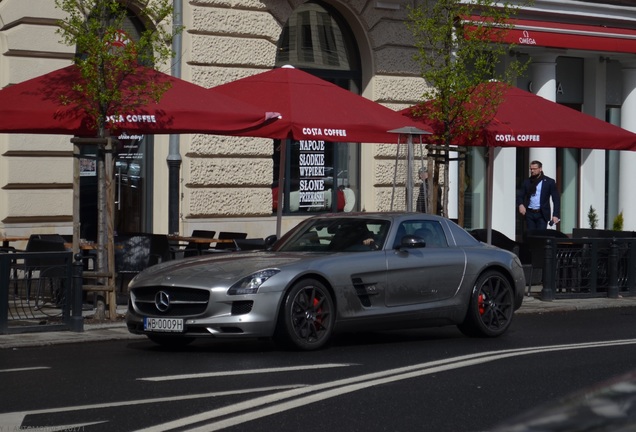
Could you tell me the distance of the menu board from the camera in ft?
73.3

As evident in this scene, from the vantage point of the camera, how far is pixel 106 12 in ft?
45.1

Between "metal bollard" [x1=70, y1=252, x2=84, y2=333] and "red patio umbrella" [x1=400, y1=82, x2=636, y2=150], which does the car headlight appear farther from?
"red patio umbrella" [x1=400, y1=82, x2=636, y2=150]

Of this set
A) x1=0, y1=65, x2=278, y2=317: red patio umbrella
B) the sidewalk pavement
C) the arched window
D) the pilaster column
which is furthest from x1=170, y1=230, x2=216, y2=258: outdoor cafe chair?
the pilaster column

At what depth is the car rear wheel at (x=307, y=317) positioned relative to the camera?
1109 cm

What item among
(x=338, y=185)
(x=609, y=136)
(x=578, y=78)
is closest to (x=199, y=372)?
(x=609, y=136)

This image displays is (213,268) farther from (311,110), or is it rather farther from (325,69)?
(325,69)

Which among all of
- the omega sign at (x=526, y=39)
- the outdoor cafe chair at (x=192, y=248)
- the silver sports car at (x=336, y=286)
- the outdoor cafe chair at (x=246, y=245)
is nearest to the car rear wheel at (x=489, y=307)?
the silver sports car at (x=336, y=286)

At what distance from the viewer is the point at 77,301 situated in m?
12.7

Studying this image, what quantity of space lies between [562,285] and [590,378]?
890cm

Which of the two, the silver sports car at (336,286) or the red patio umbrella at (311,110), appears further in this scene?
the red patio umbrella at (311,110)

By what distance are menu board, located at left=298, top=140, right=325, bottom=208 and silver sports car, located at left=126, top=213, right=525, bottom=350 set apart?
9152 mm

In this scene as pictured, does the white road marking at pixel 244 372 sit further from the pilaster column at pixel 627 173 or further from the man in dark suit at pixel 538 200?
the pilaster column at pixel 627 173

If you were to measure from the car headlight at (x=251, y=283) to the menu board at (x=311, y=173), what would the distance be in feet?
36.9

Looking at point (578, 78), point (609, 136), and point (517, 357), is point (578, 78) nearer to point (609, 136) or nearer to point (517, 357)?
point (609, 136)
